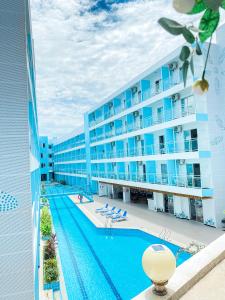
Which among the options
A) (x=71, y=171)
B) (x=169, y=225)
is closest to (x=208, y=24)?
(x=169, y=225)

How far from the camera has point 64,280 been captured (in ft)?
39.0

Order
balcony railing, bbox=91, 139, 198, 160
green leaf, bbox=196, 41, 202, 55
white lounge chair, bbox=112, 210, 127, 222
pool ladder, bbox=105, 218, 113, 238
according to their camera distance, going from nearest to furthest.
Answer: green leaf, bbox=196, 41, 202, 55 < pool ladder, bbox=105, 218, 113, 238 < balcony railing, bbox=91, 139, 198, 160 < white lounge chair, bbox=112, 210, 127, 222

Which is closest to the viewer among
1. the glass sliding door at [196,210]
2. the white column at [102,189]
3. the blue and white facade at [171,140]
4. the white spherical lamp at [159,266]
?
the white spherical lamp at [159,266]

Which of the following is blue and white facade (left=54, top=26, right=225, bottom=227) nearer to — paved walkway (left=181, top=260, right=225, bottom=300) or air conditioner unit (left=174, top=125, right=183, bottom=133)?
air conditioner unit (left=174, top=125, right=183, bottom=133)

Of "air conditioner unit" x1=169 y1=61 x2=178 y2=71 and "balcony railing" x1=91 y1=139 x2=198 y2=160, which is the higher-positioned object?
"air conditioner unit" x1=169 y1=61 x2=178 y2=71

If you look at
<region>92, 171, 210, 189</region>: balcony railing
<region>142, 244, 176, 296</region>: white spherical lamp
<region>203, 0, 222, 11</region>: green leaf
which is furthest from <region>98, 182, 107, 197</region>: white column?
<region>203, 0, 222, 11</region>: green leaf

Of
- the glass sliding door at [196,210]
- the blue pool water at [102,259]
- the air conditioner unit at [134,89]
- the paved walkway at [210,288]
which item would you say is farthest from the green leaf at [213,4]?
the air conditioner unit at [134,89]

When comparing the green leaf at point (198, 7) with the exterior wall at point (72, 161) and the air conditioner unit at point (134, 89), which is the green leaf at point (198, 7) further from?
the exterior wall at point (72, 161)

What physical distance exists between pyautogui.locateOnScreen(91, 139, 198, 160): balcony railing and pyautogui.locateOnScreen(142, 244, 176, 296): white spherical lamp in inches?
614

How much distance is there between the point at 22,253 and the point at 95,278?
18.6 feet

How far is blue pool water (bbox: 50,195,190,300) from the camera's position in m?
11.0

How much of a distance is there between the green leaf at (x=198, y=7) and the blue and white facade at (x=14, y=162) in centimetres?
708

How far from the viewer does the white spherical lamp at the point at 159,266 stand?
3.06 meters

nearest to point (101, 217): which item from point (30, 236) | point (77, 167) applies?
point (30, 236)
